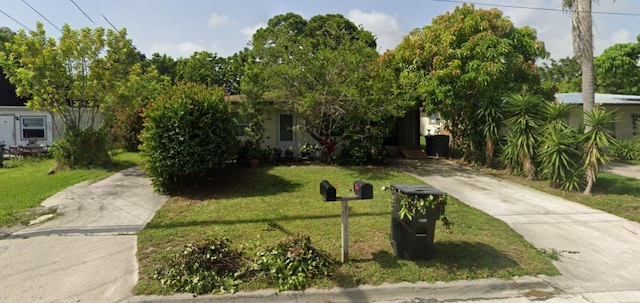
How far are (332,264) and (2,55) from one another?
13.0m

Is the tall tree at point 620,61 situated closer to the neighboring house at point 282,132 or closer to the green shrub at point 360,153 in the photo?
the green shrub at point 360,153

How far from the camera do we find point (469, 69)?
11.6 metres

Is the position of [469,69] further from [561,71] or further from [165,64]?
[561,71]

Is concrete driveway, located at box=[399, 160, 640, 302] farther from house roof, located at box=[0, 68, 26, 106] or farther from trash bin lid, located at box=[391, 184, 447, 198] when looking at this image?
house roof, located at box=[0, 68, 26, 106]

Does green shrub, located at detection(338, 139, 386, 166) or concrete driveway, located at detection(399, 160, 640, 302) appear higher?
green shrub, located at detection(338, 139, 386, 166)

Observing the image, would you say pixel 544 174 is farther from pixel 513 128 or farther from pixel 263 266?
pixel 263 266

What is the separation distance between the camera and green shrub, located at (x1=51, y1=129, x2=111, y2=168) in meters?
→ 12.4

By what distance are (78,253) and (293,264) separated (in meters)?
2.99

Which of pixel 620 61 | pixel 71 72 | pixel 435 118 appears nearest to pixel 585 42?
pixel 435 118

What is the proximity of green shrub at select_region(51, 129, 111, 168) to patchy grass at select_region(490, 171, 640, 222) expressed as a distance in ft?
42.8

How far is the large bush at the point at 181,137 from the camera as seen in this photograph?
8.10 meters

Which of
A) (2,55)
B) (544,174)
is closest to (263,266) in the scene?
(544,174)

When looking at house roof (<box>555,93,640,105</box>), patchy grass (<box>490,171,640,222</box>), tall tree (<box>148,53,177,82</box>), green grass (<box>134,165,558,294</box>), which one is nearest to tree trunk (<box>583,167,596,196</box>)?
patchy grass (<box>490,171,640,222</box>)

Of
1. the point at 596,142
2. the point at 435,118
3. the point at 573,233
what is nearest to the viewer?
the point at 573,233
